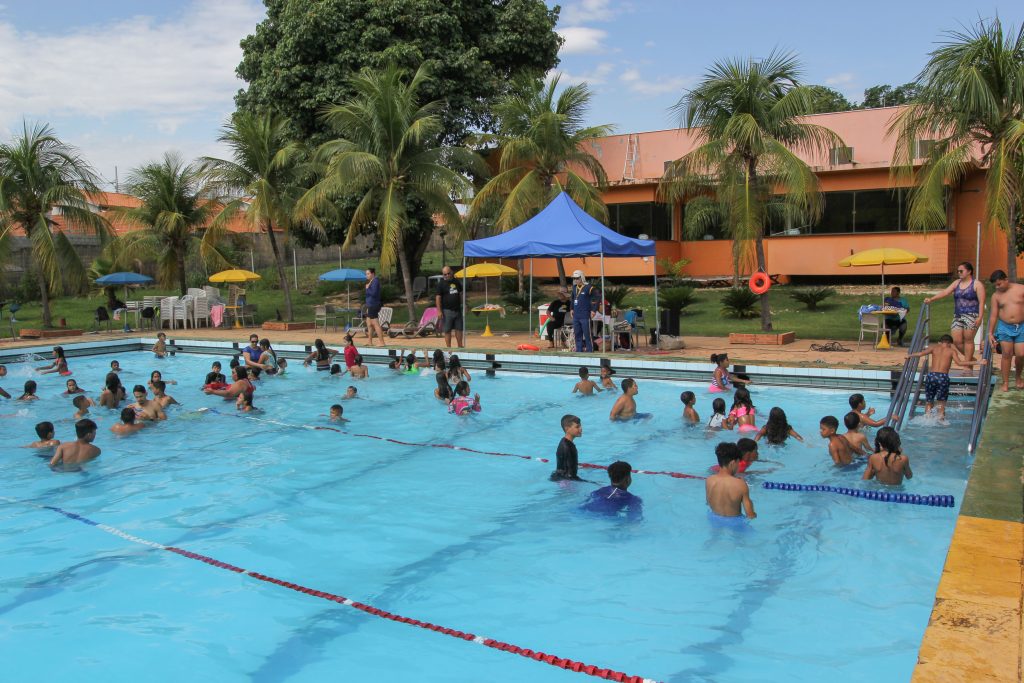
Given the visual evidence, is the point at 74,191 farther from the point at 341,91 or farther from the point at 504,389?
the point at 504,389

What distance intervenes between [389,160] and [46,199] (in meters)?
9.32

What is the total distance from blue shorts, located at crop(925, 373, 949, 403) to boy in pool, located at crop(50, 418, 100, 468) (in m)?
10.3

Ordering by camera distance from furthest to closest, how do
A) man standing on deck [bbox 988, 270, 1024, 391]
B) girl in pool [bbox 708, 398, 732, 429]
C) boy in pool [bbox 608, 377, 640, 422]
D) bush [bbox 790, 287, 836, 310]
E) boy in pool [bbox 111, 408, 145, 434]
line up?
bush [bbox 790, 287, 836, 310] → boy in pool [bbox 608, 377, 640, 422] → boy in pool [bbox 111, 408, 145, 434] → girl in pool [bbox 708, 398, 732, 429] → man standing on deck [bbox 988, 270, 1024, 391]

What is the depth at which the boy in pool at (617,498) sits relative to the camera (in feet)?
23.8

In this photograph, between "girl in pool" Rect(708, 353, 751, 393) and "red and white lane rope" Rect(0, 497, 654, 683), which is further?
"girl in pool" Rect(708, 353, 751, 393)

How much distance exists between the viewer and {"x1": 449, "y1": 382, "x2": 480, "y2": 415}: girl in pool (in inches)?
473

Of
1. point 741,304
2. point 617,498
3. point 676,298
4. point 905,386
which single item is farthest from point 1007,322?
point 676,298

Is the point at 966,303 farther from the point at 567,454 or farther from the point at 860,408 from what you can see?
the point at 567,454

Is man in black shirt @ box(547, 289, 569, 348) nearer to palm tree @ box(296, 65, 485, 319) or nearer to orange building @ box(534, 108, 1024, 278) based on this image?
palm tree @ box(296, 65, 485, 319)

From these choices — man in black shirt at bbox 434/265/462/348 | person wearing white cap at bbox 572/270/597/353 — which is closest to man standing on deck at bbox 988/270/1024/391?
person wearing white cap at bbox 572/270/597/353

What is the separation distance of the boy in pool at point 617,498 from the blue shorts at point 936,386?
16.0ft

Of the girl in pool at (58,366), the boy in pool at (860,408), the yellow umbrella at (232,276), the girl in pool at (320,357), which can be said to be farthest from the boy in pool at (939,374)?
the yellow umbrella at (232,276)

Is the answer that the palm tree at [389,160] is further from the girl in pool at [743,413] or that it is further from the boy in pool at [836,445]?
the boy in pool at [836,445]

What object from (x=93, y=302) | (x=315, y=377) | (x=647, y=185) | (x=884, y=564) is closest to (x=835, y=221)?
(x=647, y=185)
